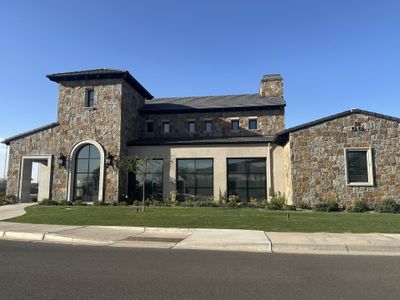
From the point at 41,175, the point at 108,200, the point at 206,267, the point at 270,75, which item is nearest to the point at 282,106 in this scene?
the point at 270,75

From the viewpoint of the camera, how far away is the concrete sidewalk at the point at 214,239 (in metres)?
10.3

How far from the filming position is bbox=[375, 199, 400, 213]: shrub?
21.0 meters

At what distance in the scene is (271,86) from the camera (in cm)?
3225

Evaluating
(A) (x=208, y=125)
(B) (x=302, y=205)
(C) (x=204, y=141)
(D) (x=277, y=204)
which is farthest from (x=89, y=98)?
(B) (x=302, y=205)

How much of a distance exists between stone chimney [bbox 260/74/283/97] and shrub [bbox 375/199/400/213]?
13722 millimetres

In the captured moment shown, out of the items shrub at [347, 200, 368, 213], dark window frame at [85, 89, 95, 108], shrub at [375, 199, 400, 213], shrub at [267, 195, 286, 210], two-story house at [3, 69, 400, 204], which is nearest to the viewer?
shrub at [375, 199, 400, 213]

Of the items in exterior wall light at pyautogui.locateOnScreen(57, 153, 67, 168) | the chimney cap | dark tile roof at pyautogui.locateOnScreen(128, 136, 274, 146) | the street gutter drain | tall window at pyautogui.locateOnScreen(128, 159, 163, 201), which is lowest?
the street gutter drain

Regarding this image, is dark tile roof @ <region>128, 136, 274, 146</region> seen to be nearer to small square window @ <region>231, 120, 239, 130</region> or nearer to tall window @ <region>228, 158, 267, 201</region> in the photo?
tall window @ <region>228, 158, 267, 201</region>

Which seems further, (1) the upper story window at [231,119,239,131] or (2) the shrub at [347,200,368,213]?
(1) the upper story window at [231,119,239,131]

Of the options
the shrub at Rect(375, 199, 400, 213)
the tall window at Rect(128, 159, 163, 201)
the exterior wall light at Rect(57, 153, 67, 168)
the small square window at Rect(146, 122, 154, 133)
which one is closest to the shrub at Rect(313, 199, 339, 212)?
the shrub at Rect(375, 199, 400, 213)

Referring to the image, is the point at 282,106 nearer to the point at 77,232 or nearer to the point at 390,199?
the point at 390,199

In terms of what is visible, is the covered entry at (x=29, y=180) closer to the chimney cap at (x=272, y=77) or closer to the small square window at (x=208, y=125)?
the small square window at (x=208, y=125)

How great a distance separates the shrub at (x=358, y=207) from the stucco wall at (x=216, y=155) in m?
5.29

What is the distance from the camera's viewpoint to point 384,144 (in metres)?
22.5
